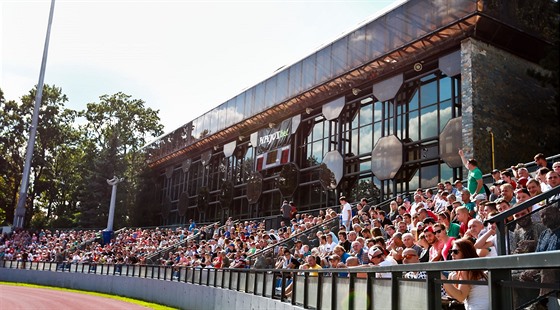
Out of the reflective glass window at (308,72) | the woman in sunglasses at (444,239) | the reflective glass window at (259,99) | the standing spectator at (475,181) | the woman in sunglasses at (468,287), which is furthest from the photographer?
the reflective glass window at (259,99)

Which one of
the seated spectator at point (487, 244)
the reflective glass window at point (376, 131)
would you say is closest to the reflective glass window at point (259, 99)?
the reflective glass window at point (376, 131)

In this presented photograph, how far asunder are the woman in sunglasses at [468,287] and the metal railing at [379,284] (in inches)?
2.7

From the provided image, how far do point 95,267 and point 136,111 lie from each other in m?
44.1

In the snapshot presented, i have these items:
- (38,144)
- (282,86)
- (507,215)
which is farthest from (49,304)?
(38,144)

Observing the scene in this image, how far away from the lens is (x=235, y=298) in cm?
1552

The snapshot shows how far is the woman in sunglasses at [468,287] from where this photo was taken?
157 inches

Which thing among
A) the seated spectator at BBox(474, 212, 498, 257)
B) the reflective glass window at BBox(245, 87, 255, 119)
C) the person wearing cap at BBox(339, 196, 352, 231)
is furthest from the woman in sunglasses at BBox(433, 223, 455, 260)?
the reflective glass window at BBox(245, 87, 255, 119)

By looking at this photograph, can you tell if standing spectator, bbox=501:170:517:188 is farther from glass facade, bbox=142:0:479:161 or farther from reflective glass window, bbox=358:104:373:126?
reflective glass window, bbox=358:104:373:126

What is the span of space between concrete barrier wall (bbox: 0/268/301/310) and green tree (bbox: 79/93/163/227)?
23.8 meters

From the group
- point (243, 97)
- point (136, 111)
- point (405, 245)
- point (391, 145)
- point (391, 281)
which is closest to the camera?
point (391, 281)

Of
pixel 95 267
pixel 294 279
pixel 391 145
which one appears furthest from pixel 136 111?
pixel 294 279

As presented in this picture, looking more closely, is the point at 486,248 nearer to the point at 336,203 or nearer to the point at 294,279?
the point at 294,279

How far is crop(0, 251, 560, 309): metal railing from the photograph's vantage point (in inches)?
131

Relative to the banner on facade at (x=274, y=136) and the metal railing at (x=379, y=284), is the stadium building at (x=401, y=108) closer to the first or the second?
the banner on facade at (x=274, y=136)
